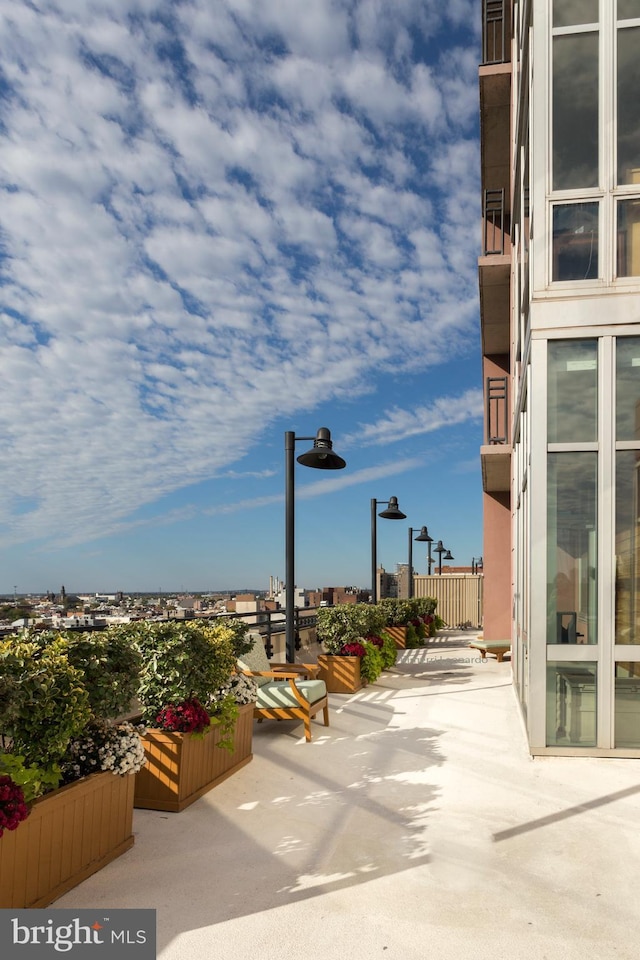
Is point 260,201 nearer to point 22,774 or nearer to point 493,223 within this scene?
point 493,223

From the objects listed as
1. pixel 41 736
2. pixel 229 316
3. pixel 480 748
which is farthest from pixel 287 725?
pixel 229 316

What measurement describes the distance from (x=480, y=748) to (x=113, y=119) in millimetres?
10908

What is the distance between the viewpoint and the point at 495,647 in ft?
46.2

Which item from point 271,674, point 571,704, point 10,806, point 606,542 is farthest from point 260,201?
point 10,806

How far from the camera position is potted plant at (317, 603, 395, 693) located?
32.3 feet

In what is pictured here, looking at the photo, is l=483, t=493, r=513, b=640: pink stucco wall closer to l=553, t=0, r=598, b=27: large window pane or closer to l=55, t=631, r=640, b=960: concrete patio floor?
l=55, t=631, r=640, b=960: concrete patio floor

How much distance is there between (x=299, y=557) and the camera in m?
9.47

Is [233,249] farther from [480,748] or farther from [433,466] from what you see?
[433,466]

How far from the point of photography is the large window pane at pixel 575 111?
6523mm

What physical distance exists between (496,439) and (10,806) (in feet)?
40.5

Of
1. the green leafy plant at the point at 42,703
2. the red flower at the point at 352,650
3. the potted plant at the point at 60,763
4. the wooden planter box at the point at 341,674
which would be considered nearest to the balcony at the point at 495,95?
the red flower at the point at 352,650

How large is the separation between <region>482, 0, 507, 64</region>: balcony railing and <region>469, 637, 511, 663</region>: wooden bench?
11.9m

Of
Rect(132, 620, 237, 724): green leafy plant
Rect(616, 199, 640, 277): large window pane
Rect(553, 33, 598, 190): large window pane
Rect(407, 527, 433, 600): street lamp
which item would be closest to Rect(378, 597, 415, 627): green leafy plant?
Rect(407, 527, 433, 600): street lamp

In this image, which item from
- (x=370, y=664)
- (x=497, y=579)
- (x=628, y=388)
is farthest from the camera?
(x=497, y=579)
